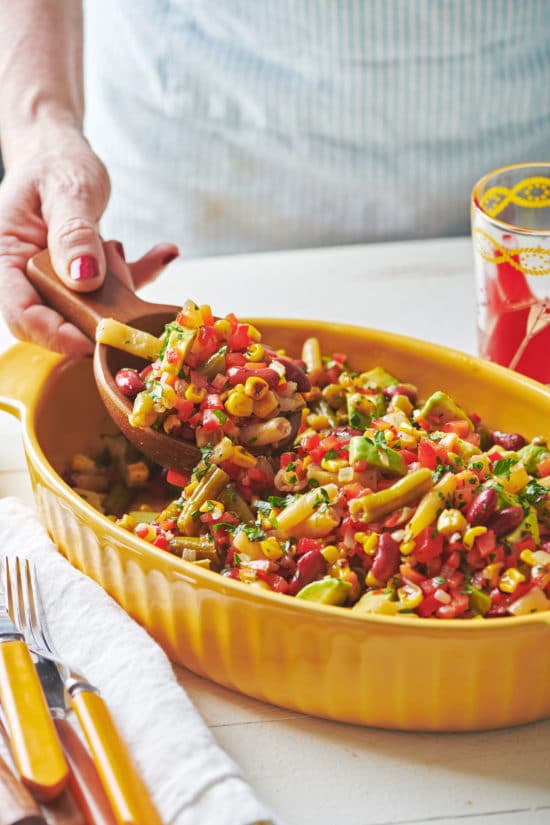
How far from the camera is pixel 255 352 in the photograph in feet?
6.51

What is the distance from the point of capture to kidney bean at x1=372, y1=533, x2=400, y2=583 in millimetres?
1656

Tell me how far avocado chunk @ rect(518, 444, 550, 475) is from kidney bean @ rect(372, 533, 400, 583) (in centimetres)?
40

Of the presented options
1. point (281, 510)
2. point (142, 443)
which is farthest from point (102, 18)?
point (281, 510)

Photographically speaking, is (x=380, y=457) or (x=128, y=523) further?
(x=128, y=523)

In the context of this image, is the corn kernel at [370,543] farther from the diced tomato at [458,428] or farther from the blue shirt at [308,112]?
the blue shirt at [308,112]

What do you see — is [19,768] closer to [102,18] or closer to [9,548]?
[9,548]

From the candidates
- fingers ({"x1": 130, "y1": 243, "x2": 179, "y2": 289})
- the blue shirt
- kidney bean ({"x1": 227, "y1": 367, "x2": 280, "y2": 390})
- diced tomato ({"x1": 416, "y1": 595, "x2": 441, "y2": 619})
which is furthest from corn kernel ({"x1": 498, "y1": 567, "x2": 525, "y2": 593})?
the blue shirt

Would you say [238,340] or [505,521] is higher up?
[238,340]

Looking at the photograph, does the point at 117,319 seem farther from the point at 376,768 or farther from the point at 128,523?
the point at 376,768

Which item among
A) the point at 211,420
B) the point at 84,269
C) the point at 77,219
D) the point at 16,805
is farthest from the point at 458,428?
the point at 16,805

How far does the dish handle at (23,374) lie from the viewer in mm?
2059

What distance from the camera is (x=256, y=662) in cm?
162

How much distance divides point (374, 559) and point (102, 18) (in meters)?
2.26

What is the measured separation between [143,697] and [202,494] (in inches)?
16.8
